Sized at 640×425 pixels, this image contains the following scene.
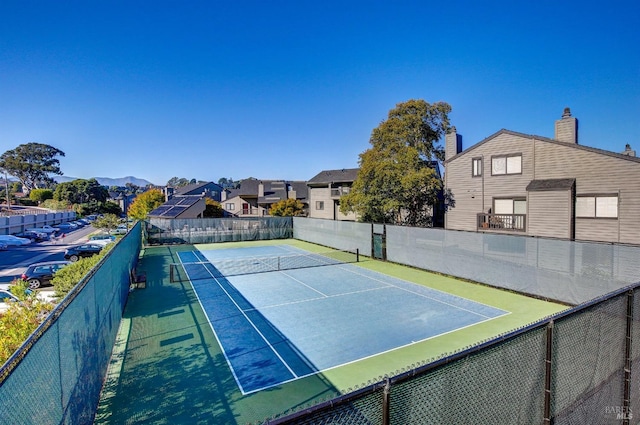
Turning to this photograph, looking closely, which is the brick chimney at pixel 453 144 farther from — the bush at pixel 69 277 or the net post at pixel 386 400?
the net post at pixel 386 400

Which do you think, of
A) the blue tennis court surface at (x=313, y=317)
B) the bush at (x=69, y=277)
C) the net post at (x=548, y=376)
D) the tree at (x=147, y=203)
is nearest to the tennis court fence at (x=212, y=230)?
the blue tennis court surface at (x=313, y=317)

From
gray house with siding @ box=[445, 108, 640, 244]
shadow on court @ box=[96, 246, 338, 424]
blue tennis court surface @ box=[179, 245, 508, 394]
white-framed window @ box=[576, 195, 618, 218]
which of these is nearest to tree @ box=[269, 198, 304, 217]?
gray house with siding @ box=[445, 108, 640, 244]

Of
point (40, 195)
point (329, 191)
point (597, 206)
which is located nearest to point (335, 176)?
point (329, 191)

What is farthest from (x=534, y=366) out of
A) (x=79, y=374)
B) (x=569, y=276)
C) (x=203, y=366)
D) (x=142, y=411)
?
(x=569, y=276)

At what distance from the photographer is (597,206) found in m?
17.6

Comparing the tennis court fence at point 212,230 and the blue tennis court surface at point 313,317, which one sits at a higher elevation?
the tennis court fence at point 212,230

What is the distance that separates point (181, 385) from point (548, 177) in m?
20.2

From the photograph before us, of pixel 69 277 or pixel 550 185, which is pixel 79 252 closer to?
pixel 69 277

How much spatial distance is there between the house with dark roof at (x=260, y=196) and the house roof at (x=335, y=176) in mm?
8065

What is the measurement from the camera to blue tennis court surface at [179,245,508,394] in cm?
868

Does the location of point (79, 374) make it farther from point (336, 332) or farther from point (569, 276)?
point (569, 276)

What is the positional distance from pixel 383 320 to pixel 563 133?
52.6 feet

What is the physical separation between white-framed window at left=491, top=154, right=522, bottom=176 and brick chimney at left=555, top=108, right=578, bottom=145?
7.23ft

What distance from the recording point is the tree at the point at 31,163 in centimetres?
8281
